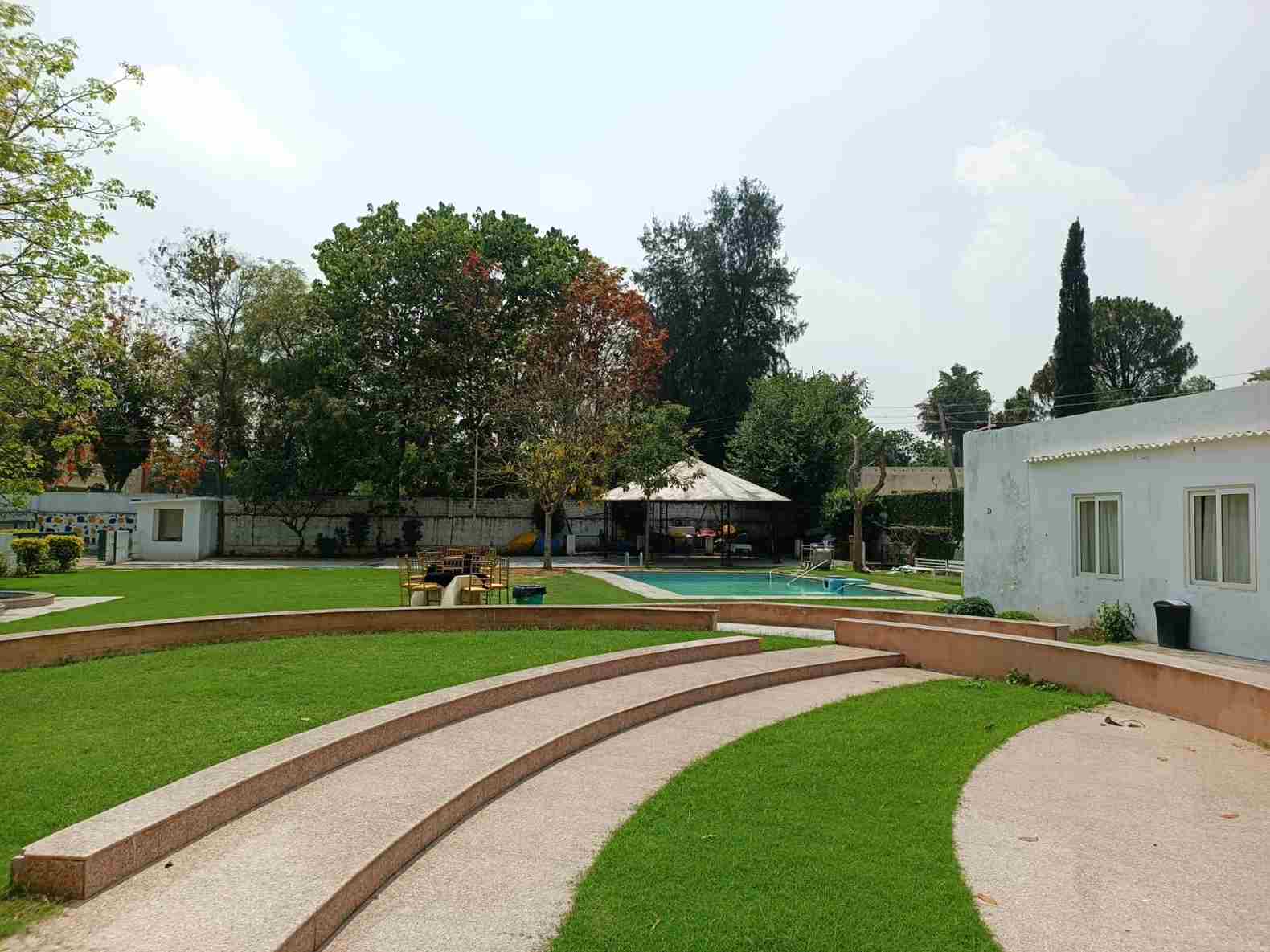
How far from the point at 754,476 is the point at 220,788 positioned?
32.4 meters

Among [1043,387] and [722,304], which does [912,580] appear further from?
[1043,387]

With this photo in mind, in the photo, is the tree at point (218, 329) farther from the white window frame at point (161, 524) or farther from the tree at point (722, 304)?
the tree at point (722, 304)

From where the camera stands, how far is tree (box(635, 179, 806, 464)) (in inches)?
1775

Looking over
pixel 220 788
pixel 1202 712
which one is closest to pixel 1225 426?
pixel 1202 712

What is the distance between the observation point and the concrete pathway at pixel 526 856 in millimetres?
3645

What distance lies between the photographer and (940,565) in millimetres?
25250

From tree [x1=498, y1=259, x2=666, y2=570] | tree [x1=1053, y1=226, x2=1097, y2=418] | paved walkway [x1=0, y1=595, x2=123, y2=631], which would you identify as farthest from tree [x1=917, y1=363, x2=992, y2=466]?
paved walkway [x1=0, y1=595, x2=123, y2=631]

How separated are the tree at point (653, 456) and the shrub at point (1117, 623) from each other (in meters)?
16.5

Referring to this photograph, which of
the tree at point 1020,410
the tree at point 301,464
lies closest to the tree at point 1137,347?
the tree at point 1020,410

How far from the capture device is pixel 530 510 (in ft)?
117

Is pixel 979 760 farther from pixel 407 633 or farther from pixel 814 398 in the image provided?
pixel 814 398

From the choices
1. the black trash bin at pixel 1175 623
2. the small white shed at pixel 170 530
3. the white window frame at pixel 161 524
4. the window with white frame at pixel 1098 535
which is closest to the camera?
the black trash bin at pixel 1175 623

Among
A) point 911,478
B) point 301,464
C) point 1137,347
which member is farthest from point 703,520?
point 1137,347

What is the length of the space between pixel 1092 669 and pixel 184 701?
844 centimetres
